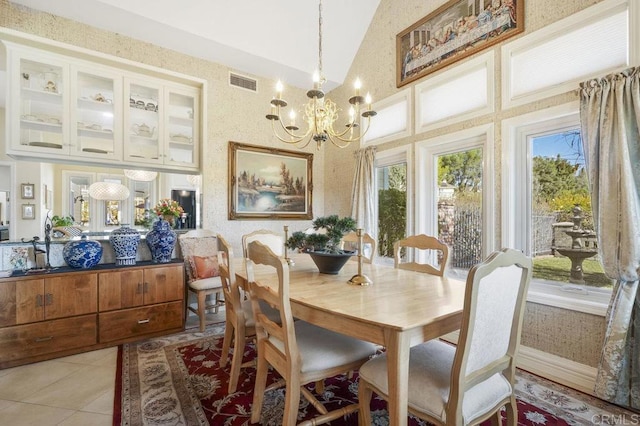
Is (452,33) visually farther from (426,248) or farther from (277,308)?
(277,308)

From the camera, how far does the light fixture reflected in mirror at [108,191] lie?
3088 mm

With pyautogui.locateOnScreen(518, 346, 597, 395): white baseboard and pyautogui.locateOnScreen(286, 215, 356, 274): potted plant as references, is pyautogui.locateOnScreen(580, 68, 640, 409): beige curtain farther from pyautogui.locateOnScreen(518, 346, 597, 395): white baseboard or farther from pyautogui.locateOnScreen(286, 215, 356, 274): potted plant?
pyautogui.locateOnScreen(286, 215, 356, 274): potted plant

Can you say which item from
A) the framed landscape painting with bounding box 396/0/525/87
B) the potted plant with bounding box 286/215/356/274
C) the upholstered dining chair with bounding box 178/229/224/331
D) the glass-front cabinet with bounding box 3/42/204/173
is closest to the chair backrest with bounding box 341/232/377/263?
the potted plant with bounding box 286/215/356/274

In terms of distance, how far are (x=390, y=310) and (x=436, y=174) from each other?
2.37 m

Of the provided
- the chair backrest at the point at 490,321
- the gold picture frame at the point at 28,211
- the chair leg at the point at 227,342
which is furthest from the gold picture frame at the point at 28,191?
the chair backrest at the point at 490,321

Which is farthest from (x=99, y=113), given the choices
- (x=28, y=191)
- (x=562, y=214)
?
(x=562, y=214)

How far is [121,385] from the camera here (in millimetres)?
2055

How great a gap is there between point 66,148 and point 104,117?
486 millimetres

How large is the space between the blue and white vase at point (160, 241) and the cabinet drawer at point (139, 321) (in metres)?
0.48

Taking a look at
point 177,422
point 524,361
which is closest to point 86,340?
point 177,422

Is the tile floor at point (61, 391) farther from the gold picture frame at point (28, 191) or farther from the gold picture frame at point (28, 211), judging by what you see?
the gold picture frame at point (28, 191)

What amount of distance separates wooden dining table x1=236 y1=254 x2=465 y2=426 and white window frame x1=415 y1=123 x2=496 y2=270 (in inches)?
43.7

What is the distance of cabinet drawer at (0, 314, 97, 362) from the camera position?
7.51 ft

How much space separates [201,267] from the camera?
3.22 metres
